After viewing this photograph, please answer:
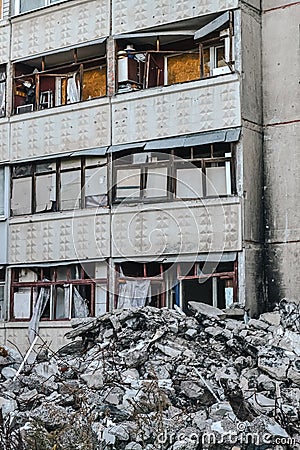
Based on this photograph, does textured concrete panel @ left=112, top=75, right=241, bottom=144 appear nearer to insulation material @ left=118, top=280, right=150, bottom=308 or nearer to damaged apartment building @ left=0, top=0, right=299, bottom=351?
damaged apartment building @ left=0, top=0, right=299, bottom=351

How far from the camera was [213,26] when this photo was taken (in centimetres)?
1997

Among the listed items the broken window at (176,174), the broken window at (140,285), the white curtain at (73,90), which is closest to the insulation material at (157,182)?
the broken window at (176,174)

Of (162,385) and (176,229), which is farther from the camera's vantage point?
(176,229)

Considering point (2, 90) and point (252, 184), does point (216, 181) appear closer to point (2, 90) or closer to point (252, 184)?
point (252, 184)

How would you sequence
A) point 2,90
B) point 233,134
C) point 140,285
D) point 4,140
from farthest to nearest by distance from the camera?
1. point 2,90
2. point 4,140
3. point 140,285
4. point 233,134

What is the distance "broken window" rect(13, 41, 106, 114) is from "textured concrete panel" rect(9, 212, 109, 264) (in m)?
3.40

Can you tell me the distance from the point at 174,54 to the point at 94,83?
8.46 feet

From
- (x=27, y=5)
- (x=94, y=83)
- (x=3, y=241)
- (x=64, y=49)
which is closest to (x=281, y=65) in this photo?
(x=94, y=83)

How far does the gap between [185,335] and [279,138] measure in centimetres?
591

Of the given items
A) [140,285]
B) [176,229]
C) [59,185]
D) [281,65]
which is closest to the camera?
[176,229]

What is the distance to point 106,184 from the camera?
69.7ft

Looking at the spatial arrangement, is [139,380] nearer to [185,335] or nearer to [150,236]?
[185,335]

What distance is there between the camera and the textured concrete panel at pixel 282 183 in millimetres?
19328

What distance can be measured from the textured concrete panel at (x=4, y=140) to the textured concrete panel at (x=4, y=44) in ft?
6.04
